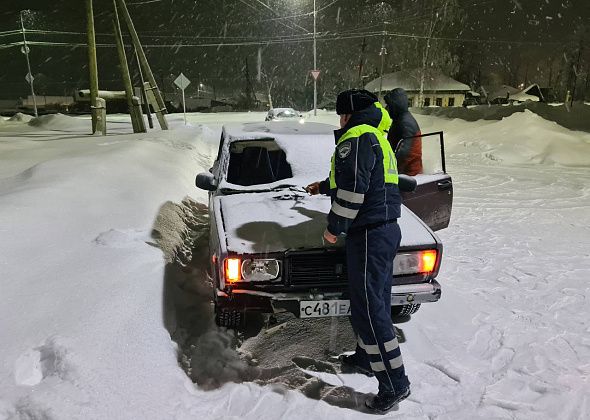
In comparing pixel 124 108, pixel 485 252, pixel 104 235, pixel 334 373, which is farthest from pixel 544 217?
pixel 124 108

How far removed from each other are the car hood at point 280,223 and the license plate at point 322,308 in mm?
389

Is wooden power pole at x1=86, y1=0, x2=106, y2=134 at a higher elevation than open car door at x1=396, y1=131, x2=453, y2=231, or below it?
higher

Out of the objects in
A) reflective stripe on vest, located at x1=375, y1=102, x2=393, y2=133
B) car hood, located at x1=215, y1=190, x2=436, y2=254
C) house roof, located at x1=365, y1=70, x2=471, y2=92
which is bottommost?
car hood, located at x1=215, y1=190, x2=436, y2=254

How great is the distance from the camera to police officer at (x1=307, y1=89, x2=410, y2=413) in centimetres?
273

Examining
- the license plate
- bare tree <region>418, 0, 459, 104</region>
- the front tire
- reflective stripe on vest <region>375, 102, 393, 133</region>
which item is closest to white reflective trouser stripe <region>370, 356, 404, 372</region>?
the license plate

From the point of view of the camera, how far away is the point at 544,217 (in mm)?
7383

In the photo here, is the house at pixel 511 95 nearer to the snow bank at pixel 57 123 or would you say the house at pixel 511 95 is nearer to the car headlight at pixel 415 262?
the snow bank at pixel 57 123

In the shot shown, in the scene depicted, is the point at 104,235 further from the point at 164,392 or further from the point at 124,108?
the point at 124,108

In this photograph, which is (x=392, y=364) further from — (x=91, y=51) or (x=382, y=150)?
(x=91, y=51)

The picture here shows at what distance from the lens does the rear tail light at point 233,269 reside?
3164 millimetres

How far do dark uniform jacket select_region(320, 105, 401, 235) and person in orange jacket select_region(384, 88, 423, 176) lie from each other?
90.0 inches

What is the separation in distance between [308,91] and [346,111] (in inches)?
2974

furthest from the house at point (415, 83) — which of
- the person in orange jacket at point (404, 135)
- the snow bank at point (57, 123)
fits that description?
the person in orange jacket at point (404, 135)

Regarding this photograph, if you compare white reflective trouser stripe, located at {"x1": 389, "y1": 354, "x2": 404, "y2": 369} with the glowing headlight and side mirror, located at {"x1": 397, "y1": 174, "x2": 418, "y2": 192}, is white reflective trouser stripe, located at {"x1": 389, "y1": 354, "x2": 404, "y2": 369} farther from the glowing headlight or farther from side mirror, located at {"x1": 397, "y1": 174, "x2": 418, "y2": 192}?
side mirror, located at {"x1": 397, "y1": 174, "x2": 418, "y2": 192}
